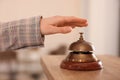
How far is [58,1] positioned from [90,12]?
0.18 meters

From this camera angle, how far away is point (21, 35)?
74 centimetres

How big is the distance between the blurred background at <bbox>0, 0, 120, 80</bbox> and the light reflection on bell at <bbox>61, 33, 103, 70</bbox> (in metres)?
0.66

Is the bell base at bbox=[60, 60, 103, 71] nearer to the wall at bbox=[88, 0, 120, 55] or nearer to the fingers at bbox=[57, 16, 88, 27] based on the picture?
the fingers at bbox=[57, 16, 88, 27]

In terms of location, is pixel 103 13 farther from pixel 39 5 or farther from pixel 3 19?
pixel 3 19

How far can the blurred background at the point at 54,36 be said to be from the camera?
4.16 ft

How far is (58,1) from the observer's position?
129cm

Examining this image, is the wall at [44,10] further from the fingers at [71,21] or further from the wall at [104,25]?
the fingers at [71,21]

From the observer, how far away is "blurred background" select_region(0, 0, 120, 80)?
1268mm

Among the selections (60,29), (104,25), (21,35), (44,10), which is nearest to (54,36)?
(44,10)

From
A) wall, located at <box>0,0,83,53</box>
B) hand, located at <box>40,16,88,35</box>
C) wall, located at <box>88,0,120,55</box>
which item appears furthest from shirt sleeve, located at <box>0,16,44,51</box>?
wall, located at <box>88,0,120,55</box>

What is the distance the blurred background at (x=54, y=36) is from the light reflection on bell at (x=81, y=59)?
661mm

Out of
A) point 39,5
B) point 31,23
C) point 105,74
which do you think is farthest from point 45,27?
point 39,5

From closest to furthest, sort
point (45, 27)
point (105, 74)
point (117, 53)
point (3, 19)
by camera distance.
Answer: point (105, 74) → point (45, 27) → point (3, 19) → point (117, 53)

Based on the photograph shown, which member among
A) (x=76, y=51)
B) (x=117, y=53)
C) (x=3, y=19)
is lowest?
(x=117, y=53)
